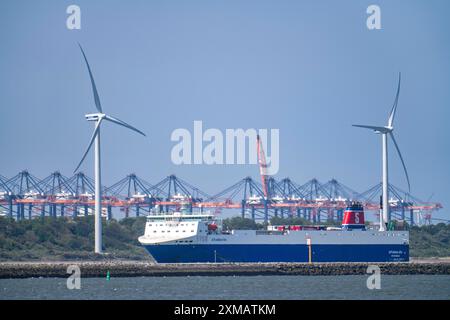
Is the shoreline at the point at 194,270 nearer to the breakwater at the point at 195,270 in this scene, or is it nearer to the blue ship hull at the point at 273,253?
the breakwater at the point at 195,270

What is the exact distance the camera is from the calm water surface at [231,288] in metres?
87.6

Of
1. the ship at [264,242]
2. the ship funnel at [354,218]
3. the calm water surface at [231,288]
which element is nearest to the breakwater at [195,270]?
the calm water surface at [231,288]

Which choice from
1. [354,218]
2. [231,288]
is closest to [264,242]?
[354,218]

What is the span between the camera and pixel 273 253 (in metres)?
128

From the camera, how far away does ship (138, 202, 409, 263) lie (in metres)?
125

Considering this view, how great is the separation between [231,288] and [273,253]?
108ft

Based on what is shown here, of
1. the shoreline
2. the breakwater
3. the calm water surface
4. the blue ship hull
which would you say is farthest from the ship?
the calm water surface

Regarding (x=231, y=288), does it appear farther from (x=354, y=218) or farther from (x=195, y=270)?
(x=354, y=218)

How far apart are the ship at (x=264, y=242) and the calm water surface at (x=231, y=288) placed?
536 inches

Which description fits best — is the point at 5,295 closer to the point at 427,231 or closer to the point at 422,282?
the point at 422,282

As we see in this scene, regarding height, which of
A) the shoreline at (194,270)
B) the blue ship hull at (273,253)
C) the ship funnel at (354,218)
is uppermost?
the ship funnel at (354,218)

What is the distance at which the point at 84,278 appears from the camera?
109m
